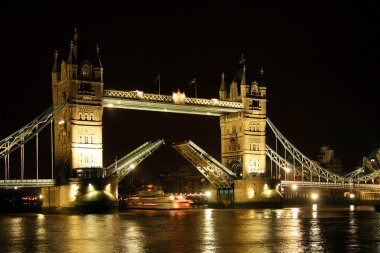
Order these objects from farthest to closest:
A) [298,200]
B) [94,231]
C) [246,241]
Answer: [298,200] < [94,231] < [246,241]

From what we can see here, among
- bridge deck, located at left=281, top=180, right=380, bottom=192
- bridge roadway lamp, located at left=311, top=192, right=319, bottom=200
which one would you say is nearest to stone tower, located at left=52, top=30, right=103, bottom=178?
bridge deck, located at left=281, top=180, right=380, bottom=192

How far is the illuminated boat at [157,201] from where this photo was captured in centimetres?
7656

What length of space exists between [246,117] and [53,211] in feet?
73.3

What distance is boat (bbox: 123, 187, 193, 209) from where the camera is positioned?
76.6 meters

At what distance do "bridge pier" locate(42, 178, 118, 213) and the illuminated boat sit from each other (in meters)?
17.2

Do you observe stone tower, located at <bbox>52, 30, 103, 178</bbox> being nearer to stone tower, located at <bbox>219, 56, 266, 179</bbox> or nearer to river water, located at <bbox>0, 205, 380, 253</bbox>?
stone tower, located at <bbox>219, 56, 266, 179</bbox>

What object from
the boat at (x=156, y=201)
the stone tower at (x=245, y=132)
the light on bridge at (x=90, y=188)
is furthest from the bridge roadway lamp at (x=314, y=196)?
the light on bridge at (x=90, y=188)

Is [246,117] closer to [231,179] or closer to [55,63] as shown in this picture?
[231,179]

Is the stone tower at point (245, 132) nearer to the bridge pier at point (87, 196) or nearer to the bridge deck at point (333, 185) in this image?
the bridge deck at point (333, 185)

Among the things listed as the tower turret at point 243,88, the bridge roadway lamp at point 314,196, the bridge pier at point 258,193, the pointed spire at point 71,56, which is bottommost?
the bridge roadway lamp at point 314,196

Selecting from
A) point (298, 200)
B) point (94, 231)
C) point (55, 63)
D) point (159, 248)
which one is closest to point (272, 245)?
point (159, 248)

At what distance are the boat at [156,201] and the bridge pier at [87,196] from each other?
56.6ft

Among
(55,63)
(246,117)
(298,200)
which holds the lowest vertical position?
(298,200)

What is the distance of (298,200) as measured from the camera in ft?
378
